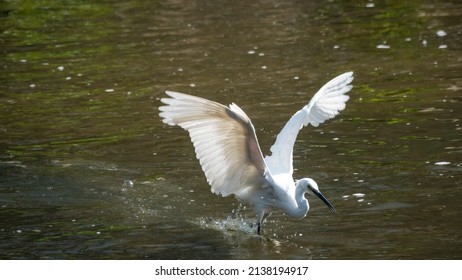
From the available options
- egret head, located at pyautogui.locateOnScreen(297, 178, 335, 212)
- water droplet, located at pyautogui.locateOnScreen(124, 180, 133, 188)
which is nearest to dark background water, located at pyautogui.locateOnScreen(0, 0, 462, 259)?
water droplet, located at pyautogui.locateOnScreen(124, 180, 133, 188)

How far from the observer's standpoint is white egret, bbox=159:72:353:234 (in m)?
6.51

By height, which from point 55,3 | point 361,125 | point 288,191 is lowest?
point 55,3

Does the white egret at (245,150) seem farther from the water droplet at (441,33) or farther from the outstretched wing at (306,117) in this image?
the water droplet at (441,33)

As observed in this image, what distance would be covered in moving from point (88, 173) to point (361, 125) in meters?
2.92

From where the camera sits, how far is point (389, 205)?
7770 mm

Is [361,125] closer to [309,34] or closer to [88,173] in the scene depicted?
[88,173]

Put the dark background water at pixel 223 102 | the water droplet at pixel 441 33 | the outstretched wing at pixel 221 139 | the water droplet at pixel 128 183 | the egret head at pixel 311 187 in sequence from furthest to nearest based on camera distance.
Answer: the water droplet at pixel 441 33 → the water droplet at pixel 128 183 → the dark background water at pixel 223 102 → the egret head at pixel 311 187 → the outstretched wing at pixel 221 139

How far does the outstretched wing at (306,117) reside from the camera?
24.3 feet

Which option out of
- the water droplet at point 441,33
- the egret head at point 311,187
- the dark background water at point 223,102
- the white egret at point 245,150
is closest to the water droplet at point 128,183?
the dark background water at point 223,102

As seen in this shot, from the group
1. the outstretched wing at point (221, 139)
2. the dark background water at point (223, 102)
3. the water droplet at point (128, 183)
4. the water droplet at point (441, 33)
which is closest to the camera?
the outstretched wing at point (221, 139)

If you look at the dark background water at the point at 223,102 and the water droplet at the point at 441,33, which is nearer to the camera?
the dark background water at the point at 223,102

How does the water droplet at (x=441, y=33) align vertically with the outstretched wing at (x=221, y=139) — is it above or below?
below

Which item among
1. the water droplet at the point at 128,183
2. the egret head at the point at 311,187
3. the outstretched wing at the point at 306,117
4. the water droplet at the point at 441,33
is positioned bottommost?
the water droplet at the point at 441,33

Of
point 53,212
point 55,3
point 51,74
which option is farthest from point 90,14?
point 53,212
